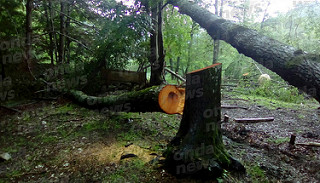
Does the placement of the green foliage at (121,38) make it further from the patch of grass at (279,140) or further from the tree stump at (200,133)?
the patch of grass at (279,140)

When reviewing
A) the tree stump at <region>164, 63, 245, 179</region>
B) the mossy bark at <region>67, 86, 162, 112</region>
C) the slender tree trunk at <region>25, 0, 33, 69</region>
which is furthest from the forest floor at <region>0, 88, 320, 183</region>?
the slender tree trunk at <region>25, 0, 33, 69</region>

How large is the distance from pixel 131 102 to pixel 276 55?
3647mm

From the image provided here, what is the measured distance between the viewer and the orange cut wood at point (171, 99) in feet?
13.4

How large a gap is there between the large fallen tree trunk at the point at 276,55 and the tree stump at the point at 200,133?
1942 mm

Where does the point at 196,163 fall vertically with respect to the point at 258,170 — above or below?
above

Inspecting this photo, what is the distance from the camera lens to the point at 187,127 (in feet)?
9.87

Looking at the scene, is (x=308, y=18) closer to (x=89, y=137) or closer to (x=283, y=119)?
(x=283, y=119)

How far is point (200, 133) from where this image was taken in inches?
110

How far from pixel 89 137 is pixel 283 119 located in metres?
5.62

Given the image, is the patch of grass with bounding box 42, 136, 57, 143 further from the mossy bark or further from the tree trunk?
the tree trunk

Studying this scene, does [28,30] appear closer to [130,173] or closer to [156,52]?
[156,52]

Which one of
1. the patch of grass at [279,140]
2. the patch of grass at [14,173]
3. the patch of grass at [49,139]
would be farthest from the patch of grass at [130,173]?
the patch of grass at [279,140]

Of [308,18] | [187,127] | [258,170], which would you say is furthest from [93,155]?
[308,18]

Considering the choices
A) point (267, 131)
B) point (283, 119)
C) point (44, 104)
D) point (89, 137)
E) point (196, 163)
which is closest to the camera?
point (196, 163)
